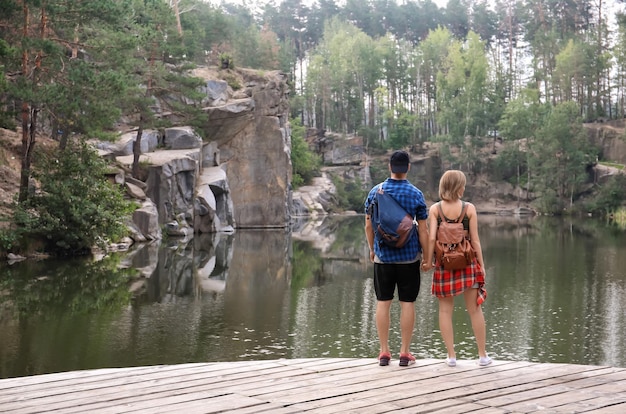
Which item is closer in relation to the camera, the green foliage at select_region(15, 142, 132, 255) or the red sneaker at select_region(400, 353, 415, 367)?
the red sneaker at select_region(400, 353, 415, 367)

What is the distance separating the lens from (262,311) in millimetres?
14625

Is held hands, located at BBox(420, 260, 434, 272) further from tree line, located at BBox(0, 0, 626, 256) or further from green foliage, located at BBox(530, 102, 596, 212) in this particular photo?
green foliage, located at BBox(530, 102, 596, 212)

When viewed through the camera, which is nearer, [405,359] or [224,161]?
[405,359]

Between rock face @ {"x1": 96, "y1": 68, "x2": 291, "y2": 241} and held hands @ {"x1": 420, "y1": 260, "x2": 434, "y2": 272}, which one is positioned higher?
rock face @ {"x1": 96, "y1": 68, "x2": 291, "y2": 241}

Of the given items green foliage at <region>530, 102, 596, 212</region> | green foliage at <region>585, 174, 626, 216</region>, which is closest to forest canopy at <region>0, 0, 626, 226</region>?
green foliage at <region>530, 102, 596, 212</region>

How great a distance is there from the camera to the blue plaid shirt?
5.68 meters

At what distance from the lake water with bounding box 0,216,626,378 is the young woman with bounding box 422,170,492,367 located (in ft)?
17.0

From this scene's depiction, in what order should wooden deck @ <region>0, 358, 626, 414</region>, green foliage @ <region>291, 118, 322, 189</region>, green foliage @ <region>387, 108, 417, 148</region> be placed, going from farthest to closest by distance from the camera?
green foliage @ <region>387, 108, 417, 148</region> → green foliage @ <region>291, 118, 322, 189</region> → wooden deck @ <region>0, 358, 626, 414</region>

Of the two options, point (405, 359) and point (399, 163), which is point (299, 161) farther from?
point (405, 359)

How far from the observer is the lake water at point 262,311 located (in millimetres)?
11000

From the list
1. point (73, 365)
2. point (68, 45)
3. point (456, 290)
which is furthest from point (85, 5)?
point (456, 290)

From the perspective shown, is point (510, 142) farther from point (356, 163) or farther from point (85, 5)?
point (85, 5)

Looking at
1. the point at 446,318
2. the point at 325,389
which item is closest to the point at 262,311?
the point at 446,318

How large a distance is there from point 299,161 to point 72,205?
36.3 metres
